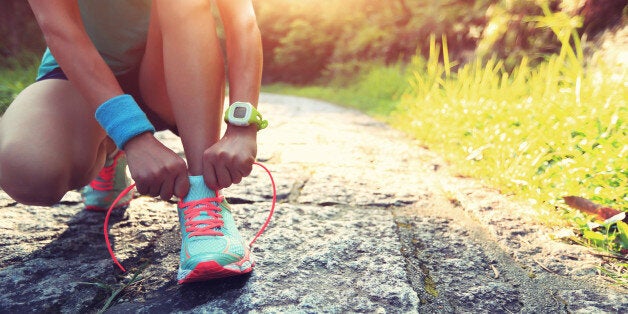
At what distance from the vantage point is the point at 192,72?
4.03 ft

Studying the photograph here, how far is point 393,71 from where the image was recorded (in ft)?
18.6

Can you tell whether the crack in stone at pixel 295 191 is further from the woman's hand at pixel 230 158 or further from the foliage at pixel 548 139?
the foliage at pixel 548 139

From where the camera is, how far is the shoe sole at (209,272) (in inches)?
41.6

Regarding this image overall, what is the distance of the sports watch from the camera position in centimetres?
115

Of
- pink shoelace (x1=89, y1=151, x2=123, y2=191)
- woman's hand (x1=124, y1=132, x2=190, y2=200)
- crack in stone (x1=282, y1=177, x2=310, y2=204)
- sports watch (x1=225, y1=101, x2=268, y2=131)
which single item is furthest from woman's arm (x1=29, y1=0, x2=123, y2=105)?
crack in stone (x1=282, y1=177, x2=310, y2=204)

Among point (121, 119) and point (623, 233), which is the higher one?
point (121, 119)

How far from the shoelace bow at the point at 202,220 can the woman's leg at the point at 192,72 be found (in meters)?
0.08

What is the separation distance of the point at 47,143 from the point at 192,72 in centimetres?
42

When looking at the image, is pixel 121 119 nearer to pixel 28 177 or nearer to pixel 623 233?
pixel 28 177

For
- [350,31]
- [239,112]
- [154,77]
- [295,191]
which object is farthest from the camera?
[350,31]

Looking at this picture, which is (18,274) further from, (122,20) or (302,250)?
(122,20)

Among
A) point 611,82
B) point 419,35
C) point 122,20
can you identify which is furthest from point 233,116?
point 419,35

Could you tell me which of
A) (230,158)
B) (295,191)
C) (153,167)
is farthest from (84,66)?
(295,191)

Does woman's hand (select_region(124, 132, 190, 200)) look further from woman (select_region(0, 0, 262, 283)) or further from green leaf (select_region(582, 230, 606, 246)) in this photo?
green leaf (select_region(582, 230, 606, 246))
